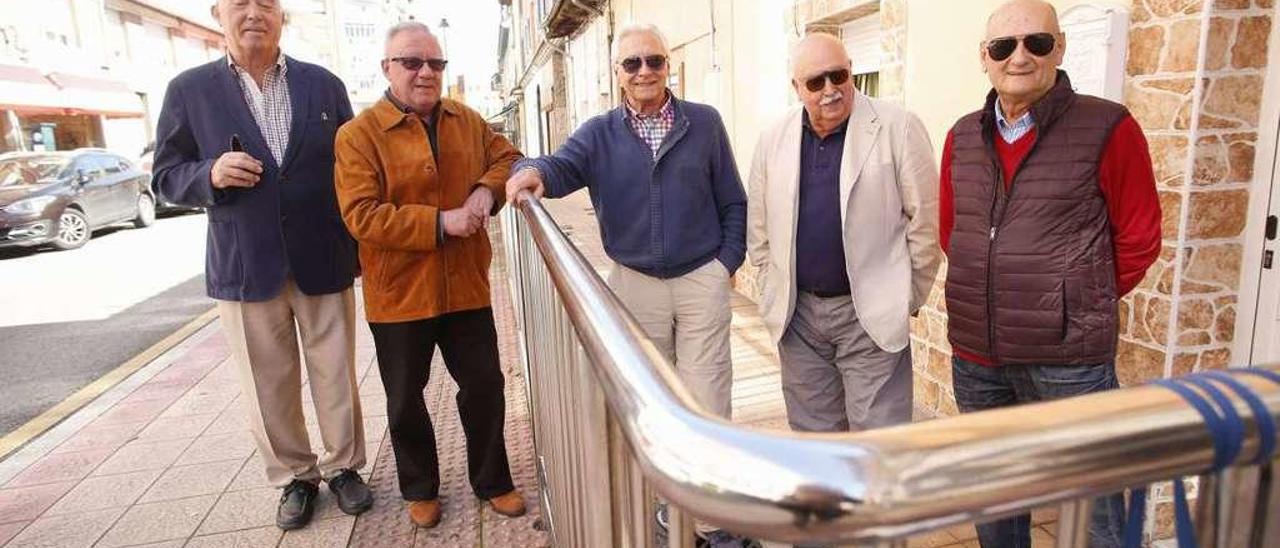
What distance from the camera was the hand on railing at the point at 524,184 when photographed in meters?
2.46

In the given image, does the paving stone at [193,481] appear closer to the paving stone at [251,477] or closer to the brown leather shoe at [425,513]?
the paving stone at [251,477]

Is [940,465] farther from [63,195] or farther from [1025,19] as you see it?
[63,195]

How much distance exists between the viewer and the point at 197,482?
3.43 metres

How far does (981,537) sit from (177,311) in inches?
308

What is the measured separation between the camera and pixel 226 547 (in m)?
2.85

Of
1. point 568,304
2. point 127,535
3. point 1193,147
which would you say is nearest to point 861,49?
point 1193,147

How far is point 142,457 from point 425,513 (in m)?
1.91

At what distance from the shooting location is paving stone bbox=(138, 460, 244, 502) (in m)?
3.32

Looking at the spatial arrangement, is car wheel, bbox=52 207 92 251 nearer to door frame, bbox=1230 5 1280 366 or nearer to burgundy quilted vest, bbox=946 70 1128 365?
burgundy quilted vest, bbox=946 70 1128 365

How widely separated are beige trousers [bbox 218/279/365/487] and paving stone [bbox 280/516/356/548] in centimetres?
20

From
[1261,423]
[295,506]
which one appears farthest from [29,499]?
[1261,423]

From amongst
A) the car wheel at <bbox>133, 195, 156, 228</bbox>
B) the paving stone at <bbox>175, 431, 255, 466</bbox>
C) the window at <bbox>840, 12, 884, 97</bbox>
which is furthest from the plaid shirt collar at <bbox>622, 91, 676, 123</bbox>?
the car wheel at <bbox>133, 195, 156, 228</bbox>

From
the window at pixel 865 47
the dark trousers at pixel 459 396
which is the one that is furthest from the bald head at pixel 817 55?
the window at pixel 865 47

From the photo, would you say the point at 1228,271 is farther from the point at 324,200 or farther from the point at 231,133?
the point at 231,133
